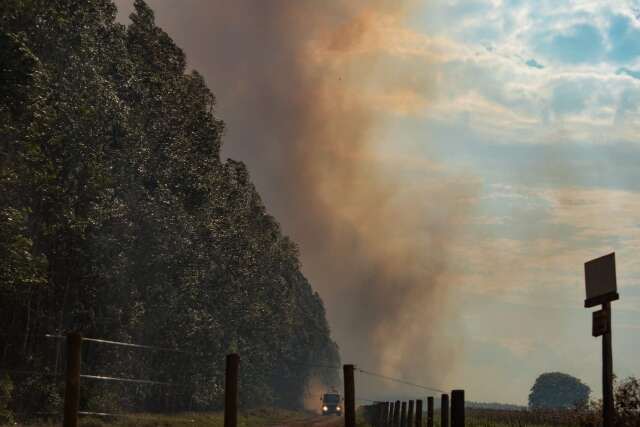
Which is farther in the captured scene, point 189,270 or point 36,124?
point 189,270

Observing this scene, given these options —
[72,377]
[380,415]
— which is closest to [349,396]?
[72,377]

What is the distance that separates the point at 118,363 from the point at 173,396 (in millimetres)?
16078

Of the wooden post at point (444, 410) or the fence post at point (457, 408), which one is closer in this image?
the fence post at point (457, 408)

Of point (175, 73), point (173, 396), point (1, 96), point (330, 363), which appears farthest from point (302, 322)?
point (1, 96)

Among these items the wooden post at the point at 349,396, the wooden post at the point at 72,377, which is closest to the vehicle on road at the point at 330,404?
the wooden post at the point at 349,396

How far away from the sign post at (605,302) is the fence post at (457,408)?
4293 millimetres

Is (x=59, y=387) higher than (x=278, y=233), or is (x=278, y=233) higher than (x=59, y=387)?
(x=278, y=233)

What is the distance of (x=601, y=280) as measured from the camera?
51.8 ft

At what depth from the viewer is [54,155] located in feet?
137

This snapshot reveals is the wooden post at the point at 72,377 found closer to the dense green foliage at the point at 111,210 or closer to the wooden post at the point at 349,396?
the wooden post at the point at 349,396

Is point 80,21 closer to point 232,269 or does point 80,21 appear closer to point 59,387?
point 59,387

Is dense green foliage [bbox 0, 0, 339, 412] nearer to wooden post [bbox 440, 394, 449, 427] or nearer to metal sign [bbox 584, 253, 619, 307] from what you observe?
wooden post [bbox 440, 394, 449, 427]

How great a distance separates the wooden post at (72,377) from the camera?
50.7 feet

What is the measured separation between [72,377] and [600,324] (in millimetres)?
9261
